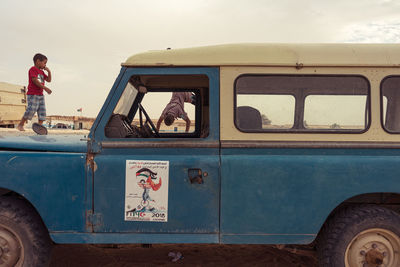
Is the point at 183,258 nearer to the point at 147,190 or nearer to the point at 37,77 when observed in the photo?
the point at 147,190

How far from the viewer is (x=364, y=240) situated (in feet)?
8.30

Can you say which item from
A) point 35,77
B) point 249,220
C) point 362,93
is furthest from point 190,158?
point 35,77

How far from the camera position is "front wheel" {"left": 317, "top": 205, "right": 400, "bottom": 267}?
249cm

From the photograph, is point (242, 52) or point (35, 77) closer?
point (242, 52)

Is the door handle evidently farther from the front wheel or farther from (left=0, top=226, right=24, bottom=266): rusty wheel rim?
(left=0, top=226, right=24, bottom=266): rusty wheel rim

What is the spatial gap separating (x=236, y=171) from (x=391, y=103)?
5.12 ft

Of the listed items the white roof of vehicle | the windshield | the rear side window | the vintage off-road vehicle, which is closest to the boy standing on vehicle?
the windshield

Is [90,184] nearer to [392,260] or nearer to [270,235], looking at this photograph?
[270,235]

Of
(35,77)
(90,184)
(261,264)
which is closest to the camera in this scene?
(90,184)

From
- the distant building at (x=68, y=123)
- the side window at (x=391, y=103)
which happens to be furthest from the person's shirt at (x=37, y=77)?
the distant building at (x=68, y=123)

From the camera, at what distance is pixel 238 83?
255 cm

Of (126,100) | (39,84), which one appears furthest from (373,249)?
(39,84)

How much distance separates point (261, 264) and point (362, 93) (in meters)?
2.02

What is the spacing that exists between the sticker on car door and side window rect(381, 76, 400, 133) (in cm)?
190
